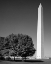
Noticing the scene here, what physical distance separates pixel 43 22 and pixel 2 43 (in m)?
39.7

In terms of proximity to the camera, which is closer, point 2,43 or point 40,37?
point 2,43

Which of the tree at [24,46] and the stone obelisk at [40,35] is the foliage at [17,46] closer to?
the tree at [24,46]

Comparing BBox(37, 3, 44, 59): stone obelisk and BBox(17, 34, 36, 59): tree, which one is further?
BBox(37, 3, 44, 59): stone obelisk

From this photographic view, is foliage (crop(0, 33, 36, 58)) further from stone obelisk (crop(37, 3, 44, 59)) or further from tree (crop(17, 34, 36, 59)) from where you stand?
stone obelisk (crop(37, 3, 44, 59))

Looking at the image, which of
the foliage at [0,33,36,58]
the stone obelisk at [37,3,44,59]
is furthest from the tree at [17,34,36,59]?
the stone obelisk at [37,3,44,59]

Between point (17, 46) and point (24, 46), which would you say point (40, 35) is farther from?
point (17, 46)

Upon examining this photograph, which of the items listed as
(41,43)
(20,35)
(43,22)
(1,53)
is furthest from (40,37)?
(1,53)

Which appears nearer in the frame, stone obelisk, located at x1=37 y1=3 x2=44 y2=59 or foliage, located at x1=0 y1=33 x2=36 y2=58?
foliage, located at x1=0 y1=33 x2=36 y2=58

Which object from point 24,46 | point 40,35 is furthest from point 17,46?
point 40,35

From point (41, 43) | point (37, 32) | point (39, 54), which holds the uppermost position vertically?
point (37, 32)

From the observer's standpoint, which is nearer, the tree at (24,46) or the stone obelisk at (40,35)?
the tree at (24,46)

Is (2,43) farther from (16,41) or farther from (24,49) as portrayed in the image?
(24,49)

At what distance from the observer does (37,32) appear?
82.4 meters

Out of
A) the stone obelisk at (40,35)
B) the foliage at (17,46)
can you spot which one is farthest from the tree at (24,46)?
the stone obelisk at (40,35)
